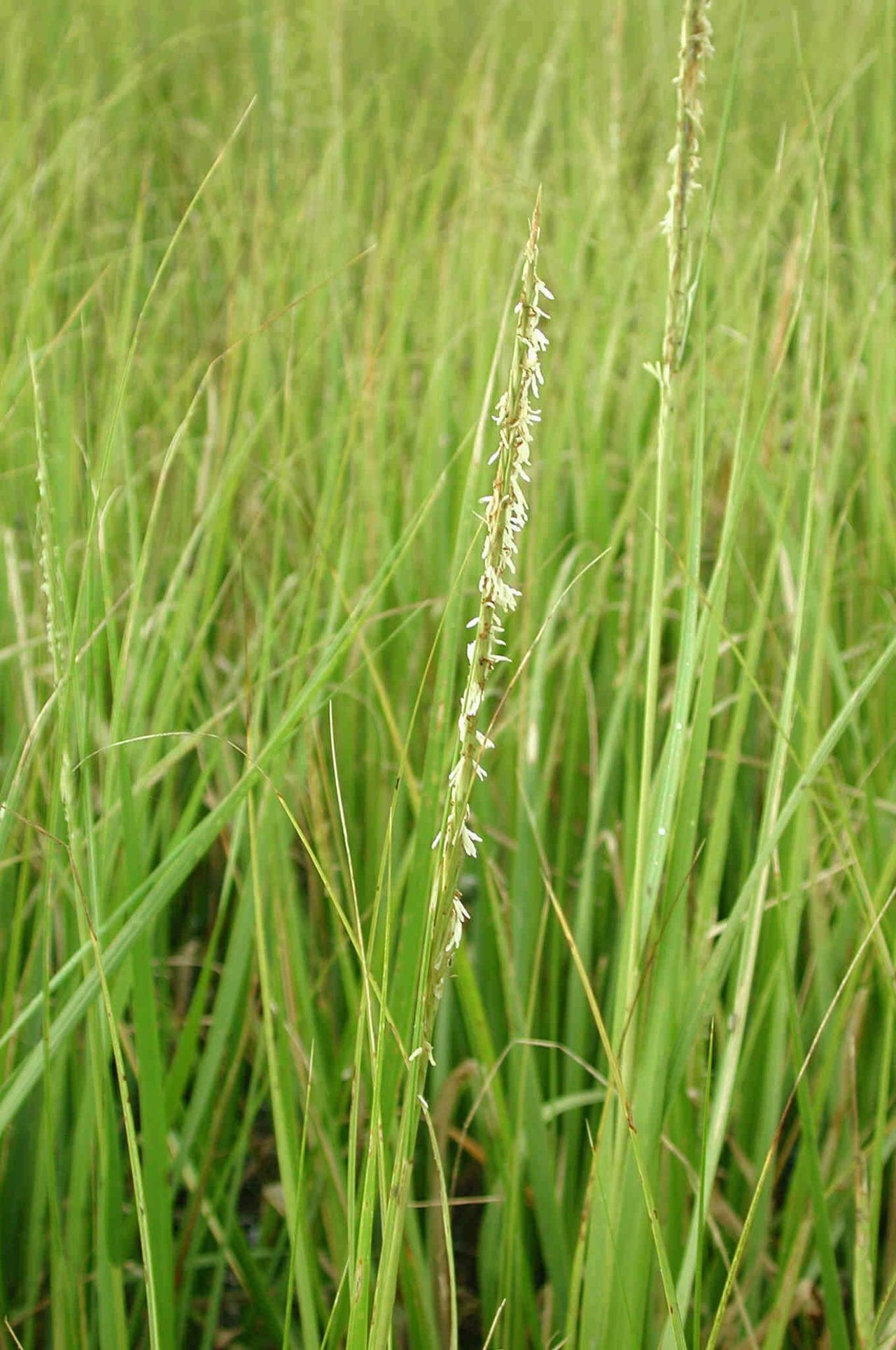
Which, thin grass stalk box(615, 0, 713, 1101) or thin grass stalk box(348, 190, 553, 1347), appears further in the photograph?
thin grass stalk box(615, 0, 713, 1101)

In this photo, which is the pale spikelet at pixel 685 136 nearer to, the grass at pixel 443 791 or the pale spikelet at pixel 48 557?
the grass at pixel 443 791

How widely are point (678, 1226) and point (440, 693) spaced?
443mm

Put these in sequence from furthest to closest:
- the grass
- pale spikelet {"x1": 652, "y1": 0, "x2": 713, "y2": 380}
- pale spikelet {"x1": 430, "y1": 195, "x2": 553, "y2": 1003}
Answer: the grass → pale spikelet {"x1": 652, "y1": 0, "x2": 713, "y2": 380} → pale spikelet {"x1": 430, "y1": 195, "x2": 553, "y2": 1003}

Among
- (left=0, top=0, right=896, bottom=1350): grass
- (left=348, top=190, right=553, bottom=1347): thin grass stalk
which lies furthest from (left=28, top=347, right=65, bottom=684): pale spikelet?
(left=348, top=190, right=553, bottom=1347): thin grass stalk

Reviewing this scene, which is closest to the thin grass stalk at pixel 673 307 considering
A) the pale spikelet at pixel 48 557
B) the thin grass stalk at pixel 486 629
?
the thin grass stalk at pixel 486 629

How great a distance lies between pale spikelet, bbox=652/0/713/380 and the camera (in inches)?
19.7

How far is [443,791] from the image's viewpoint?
2.38 ft

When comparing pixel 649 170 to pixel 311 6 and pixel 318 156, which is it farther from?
pixel 311 6

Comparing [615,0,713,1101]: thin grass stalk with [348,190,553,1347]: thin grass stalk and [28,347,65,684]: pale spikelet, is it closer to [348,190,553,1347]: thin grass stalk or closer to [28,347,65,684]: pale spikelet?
[348,190,553,1347]: thin grass stalk

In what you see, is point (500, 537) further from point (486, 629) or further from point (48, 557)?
point (48, 557)

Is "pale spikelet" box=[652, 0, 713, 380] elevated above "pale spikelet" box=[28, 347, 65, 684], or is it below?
above

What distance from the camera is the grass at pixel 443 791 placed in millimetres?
659

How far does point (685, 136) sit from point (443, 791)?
0.38 meters

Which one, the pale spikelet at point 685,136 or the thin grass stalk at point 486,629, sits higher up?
the pale spikelet at point 685,136
